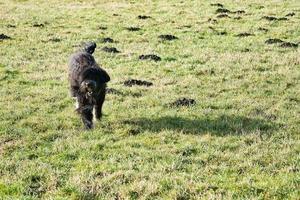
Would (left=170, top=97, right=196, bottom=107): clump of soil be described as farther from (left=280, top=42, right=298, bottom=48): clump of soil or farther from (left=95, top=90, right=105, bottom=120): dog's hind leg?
(left=280, top=42, right=298, bottom=48): clump of soil

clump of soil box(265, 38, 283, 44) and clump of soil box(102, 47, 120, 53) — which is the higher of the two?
clump of soil box(265, 38, 283, 44)

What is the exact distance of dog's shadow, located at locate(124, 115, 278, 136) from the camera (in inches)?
599

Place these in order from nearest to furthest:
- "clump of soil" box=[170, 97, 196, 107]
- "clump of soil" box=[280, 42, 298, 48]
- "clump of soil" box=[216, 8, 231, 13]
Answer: "clump of soil" box=[170, 97, 196, 107]
"clump of soil" box=[280, 42, 298, 48]
"clump of soil" box=[216, 8, 231, 13]

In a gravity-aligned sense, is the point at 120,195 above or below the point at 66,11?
above

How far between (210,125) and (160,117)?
1.72m

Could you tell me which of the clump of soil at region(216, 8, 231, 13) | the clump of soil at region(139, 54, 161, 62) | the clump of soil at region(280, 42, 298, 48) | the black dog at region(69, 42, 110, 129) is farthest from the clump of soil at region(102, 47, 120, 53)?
the clump of soil at region(216, 8, 231, 13)

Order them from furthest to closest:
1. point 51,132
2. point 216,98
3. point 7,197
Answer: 1. point 216,98
2. point 51,132
3. point 7,197

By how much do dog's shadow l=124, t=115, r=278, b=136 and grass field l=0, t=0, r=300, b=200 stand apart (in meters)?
0.03

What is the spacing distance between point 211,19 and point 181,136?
22.9m

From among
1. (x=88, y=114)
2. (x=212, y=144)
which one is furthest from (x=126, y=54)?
(x=212, y=144)

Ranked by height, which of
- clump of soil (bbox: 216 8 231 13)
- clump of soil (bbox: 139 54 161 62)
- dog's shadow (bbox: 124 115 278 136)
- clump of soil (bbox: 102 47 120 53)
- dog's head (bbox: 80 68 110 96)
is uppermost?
dog's head (bbox: 80 68 110 96)

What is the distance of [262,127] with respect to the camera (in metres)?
15.5

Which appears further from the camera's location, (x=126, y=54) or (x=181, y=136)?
(x=126, y=54)

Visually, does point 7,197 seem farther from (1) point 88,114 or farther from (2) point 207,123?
(2) point 207,123
